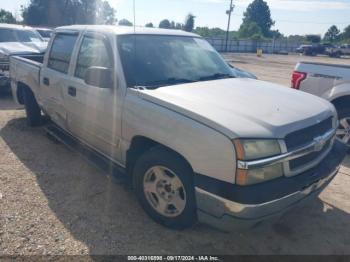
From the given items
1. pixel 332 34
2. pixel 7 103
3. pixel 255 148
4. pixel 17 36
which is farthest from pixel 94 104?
pixel 332 34

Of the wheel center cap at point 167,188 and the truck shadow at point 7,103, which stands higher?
the wheel center cap at point 167,188

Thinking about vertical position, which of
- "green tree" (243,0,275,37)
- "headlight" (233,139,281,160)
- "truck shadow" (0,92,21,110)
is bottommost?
"truck shadow" (0,92,21,110)

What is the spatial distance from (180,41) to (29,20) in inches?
1934

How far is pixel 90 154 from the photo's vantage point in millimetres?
4137

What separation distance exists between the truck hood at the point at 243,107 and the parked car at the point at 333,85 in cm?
217

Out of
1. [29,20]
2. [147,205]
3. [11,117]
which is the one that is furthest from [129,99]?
[29,20]

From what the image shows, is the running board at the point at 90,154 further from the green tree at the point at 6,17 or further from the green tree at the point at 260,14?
the green tree at the point at 260,14

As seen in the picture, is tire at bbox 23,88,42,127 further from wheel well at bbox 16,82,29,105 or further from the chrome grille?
the chrome grille

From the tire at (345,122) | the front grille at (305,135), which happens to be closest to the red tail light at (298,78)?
the tire at (345,122)

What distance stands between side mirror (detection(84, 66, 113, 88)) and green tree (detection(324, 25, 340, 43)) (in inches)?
4086

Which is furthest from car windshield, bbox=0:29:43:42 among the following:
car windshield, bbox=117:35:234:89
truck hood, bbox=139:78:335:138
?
truck hood, bbox=139:78:335:138

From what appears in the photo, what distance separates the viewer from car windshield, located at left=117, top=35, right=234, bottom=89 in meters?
3.41

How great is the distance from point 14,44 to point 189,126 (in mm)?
8968

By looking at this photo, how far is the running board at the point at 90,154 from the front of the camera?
3594 millimetres
